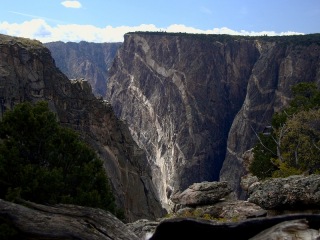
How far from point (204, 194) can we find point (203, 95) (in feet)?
446

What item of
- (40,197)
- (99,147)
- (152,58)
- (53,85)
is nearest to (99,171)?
(40,197)

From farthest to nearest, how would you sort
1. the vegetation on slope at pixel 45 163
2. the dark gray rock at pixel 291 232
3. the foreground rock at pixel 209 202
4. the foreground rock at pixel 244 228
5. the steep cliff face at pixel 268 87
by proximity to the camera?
1. the steep cliff face at pixel 268 87
2. the vegetation on slope at pixel 45 163
3. the foreground rock at pixel 209 202
4. the foreground rock at pixel 244 228
5. the dark gray rock at pixel 291 232

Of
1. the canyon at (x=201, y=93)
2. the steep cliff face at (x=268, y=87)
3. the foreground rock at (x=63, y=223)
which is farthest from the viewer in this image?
the canyon at (x=201, y=93)

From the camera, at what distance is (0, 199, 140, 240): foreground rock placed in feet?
29.0

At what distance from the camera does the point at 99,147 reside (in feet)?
250

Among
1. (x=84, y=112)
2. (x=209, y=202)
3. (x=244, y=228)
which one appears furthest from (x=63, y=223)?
(x=84, y=112)

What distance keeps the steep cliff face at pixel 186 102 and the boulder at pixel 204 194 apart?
11968cm

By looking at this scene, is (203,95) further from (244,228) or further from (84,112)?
(244,228)

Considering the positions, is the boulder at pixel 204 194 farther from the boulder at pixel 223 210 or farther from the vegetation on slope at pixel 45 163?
the vegetation on slope at pixel 45 163

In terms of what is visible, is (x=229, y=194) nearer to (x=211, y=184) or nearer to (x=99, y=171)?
(x=211, y=184)

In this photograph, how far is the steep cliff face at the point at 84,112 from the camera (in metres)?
73.4

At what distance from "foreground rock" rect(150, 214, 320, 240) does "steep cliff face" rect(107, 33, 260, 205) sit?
13858cm

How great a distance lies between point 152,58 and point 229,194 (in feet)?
504

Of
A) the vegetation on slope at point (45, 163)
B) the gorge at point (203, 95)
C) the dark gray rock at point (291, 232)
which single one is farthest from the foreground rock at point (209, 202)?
the gorge at point (203, 95)
